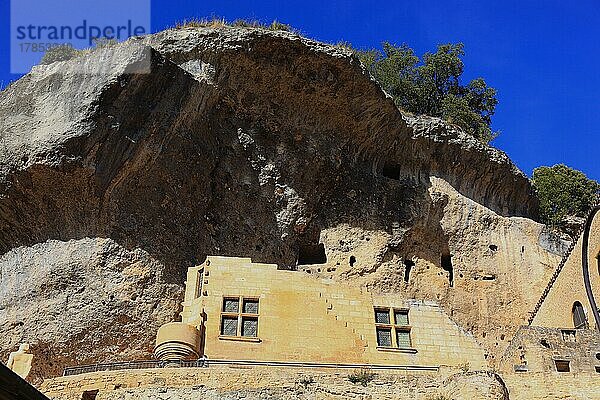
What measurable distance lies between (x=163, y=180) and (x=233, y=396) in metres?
8.62

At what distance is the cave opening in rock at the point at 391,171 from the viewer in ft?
86.1

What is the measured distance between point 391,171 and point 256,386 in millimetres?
13118

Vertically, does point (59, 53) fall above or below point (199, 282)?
above

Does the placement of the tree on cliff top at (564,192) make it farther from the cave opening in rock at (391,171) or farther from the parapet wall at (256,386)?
the parapet wall at (256,386)

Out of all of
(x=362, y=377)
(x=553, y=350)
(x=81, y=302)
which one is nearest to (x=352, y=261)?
(x=553, y=350)

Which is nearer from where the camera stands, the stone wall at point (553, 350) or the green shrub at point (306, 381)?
the green shrub at point (306, 381)

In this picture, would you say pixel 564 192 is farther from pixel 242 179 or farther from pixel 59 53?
pixel 59 53

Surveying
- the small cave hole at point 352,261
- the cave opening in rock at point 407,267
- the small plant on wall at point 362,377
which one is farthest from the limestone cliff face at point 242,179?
the small plant on wall at point 362,377

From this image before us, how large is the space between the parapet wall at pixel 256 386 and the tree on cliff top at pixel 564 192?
19070 millimetres

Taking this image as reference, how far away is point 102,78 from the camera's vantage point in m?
20.1

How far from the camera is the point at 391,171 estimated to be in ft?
86.6

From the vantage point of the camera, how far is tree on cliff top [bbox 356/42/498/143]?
30.9 metres

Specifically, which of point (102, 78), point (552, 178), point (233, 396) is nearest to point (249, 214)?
point (102, 78)

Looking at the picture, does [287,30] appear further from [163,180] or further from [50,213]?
[50,213]
